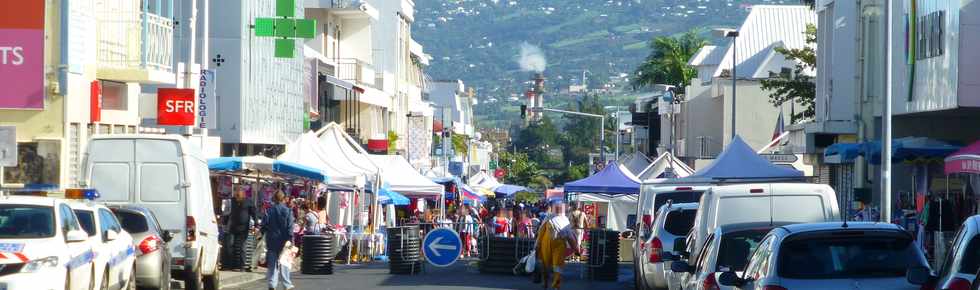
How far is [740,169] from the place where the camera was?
111 ft

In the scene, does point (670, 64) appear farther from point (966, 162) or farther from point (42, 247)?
point (42, 247)

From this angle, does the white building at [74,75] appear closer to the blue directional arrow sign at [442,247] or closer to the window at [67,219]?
the blue directional arrow sign at [442,247]

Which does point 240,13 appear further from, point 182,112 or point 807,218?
point 807,218

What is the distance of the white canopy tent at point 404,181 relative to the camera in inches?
1630

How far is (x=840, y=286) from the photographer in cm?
1223

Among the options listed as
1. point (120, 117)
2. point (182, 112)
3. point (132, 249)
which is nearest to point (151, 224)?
point (132, 249)

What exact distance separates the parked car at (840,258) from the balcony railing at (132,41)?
18719 millimetres

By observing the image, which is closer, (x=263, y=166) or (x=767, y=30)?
(x=263, y=166)

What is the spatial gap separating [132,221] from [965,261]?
40.2 feet

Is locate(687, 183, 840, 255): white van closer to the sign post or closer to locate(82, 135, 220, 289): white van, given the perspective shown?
locate(82, 135, 220, 289): white van

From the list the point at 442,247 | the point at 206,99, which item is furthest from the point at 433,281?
the point at 206,99

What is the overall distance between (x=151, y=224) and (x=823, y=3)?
26809 mm

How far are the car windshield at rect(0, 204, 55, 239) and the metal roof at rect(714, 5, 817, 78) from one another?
2392 inches

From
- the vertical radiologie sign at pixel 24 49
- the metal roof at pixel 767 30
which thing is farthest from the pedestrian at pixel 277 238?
the metal roof at pixel 767 30
